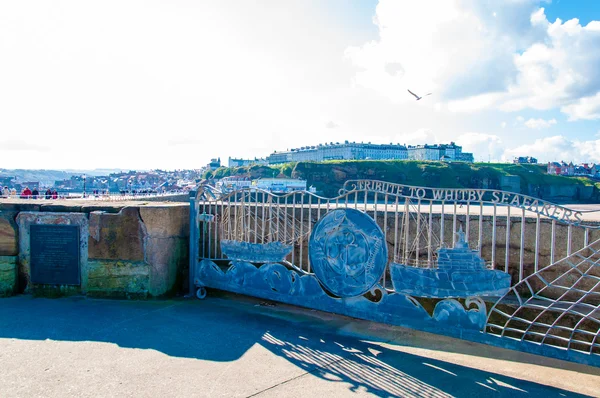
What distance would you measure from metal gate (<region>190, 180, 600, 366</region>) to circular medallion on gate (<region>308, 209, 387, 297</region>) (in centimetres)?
1

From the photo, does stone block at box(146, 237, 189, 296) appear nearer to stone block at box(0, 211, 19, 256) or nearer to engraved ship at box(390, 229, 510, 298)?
stone block at box(0, 211, 19, 256)

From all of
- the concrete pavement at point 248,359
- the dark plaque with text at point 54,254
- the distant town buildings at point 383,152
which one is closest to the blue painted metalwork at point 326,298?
the concrete pavement at point 248,359

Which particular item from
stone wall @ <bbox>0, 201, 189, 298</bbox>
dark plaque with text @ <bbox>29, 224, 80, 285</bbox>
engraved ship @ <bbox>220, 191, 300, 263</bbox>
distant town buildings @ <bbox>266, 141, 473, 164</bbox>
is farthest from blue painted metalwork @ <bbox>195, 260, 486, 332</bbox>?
distant town buildings @ <bbox>266, 141, 473, 164</bbox>

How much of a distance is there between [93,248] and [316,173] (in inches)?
4854

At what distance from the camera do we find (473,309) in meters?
4.37

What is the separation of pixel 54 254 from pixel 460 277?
5961mm

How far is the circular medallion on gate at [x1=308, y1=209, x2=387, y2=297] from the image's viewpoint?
4.99m

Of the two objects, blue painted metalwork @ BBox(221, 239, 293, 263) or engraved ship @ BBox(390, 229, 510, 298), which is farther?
blue painted metalwork @ BBox(221, 239, 293, 263)

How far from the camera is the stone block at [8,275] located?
693 cm

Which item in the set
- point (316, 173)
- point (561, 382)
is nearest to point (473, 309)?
point (561, 382)

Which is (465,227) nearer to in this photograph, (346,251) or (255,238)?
(346,251)

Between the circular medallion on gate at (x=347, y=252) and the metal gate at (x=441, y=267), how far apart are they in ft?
0.04

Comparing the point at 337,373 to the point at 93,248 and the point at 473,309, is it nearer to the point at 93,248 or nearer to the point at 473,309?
the point at 473,309

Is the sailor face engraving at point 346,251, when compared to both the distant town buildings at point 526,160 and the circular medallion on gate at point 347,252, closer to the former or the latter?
the circular medallion on gate at point 347,252
